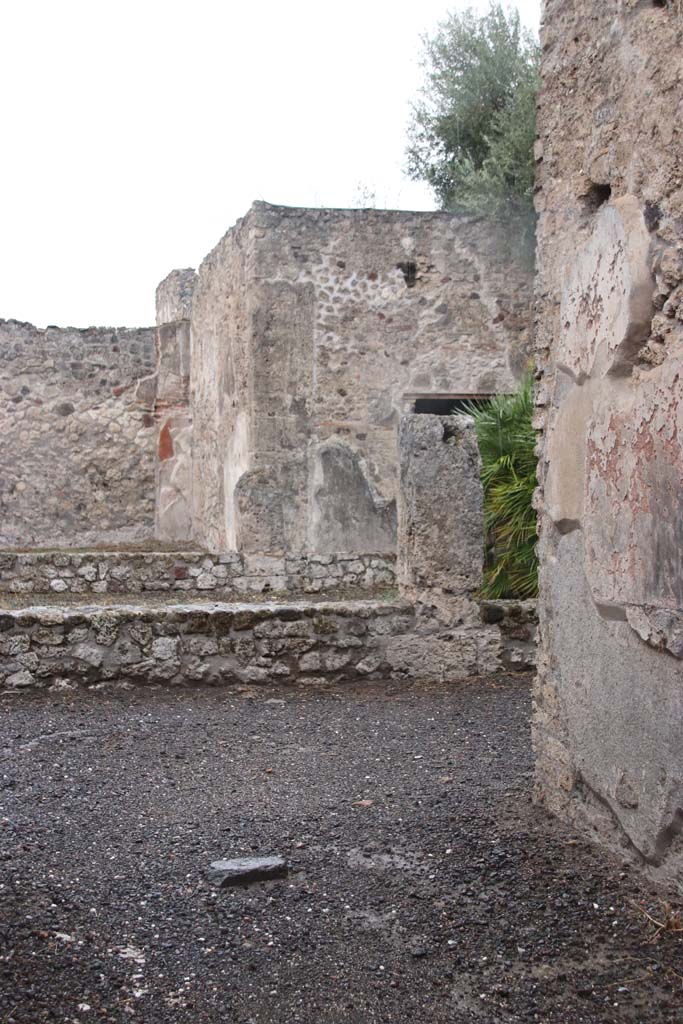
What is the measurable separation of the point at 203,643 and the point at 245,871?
2.99 metres

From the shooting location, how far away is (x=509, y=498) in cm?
850

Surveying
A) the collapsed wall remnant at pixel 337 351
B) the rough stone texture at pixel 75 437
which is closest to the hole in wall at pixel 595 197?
the collapsed wall remnant at pixel 337 351

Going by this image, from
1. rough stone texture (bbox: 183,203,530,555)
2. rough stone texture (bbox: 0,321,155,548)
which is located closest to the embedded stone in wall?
rough stone texture (bbox: 183,203,530,555)

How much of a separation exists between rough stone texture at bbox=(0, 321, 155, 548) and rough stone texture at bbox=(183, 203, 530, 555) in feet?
12.7

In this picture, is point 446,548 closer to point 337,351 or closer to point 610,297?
point 610,297

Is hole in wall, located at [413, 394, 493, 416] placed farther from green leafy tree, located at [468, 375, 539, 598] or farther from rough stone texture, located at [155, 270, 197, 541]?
rough stone texture, located at [155, 270, 197, 541]

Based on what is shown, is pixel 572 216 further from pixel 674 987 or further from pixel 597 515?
pixel 674 987

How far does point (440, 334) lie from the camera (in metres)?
12.2

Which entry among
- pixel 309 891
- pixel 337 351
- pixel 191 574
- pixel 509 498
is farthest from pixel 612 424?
pixel 337 351

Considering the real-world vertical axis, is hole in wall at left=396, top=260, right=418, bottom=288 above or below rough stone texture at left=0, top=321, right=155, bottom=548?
above

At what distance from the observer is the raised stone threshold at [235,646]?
5945 millimetres

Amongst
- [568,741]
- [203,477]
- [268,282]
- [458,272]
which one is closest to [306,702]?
[568,741]

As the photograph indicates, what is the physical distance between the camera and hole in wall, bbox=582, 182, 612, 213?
3.45 metres

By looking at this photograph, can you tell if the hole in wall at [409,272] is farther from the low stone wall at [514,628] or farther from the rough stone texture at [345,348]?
the low stone wall at [514,628]
